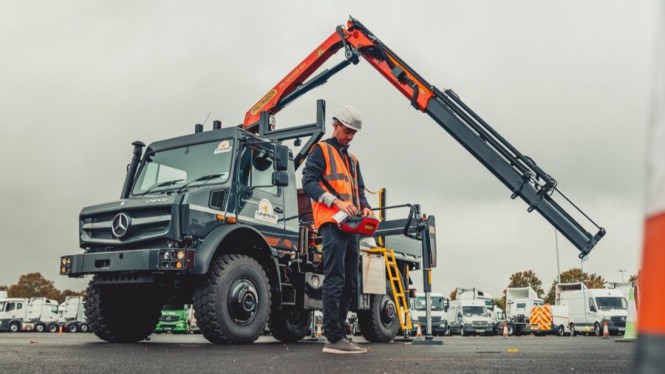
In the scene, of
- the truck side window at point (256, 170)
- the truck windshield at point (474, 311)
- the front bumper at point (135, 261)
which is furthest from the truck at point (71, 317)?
the truck side window at point (256, 170)

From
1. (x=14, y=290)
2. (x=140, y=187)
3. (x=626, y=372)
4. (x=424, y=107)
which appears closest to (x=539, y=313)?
(x=424, y=107)

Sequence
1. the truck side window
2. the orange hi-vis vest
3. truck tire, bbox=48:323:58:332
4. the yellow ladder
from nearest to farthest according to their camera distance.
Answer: the orange hi-vis vest < the truck side window < the yellow ladder < truck tire, bbox=48:323:58:332

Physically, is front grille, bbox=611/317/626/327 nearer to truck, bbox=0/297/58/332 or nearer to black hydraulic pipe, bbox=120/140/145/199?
black hydraulic pipe, bbox=120/140/145/199

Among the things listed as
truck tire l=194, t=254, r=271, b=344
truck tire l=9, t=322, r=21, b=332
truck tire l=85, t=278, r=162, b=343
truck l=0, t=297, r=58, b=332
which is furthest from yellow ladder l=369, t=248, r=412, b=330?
truck tire l=9, t=322, r=21, b=332

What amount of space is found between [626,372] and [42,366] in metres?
3.32

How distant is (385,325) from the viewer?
9.97m

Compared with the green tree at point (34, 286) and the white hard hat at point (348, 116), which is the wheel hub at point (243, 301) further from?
the green tree at point (34, 286)

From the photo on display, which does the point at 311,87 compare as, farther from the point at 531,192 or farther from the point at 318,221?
the point at 318,221

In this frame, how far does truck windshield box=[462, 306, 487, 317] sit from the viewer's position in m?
33.6

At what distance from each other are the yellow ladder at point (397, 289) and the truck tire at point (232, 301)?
335 cm

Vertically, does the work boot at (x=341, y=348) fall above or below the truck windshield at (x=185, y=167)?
below

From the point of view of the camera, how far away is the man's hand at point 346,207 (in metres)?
4.72

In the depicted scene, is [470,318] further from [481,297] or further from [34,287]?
[34,287]

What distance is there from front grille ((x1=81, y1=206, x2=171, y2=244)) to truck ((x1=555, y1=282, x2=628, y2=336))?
85.7 ft
